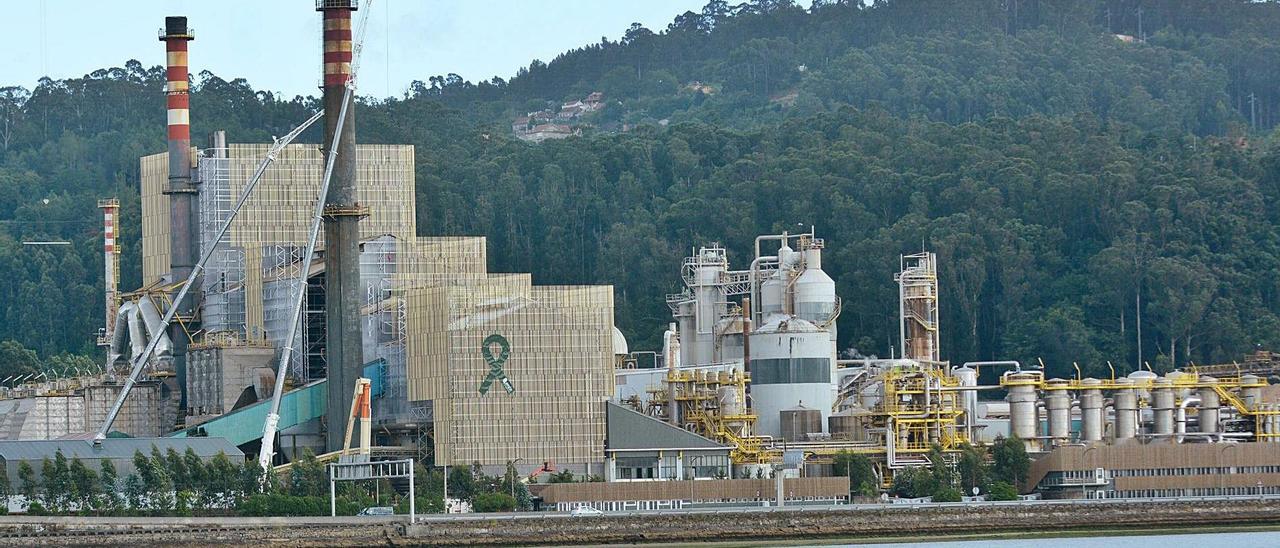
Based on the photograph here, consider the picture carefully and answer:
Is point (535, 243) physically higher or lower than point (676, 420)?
higher

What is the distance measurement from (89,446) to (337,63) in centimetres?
2006

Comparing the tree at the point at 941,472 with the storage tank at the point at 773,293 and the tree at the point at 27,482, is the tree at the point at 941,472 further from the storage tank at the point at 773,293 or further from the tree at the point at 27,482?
the tree at the point at 27,482

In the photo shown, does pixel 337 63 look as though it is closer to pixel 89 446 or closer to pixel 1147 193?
pixel 89 446

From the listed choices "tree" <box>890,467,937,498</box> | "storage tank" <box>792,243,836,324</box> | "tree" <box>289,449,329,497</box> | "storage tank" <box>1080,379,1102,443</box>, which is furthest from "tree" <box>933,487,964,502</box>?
"tree" <box>289,449,329,497</box>

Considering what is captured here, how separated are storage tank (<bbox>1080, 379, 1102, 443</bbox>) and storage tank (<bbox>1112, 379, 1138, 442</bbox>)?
0.78m

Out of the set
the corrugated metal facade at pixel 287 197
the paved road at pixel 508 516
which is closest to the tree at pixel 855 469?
the paved road at pixel 508 516

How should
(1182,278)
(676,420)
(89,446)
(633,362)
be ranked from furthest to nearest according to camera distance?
1. (1182,278)
2. (633,362)
3. (676,420)
4. (89,446)

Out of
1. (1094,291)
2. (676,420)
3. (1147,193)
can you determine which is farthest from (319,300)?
(1147,193)

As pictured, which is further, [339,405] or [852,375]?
[852,375]

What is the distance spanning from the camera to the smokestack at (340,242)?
375ft

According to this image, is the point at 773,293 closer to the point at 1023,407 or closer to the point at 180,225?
the point at 1023,407

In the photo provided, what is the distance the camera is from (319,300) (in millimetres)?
125062

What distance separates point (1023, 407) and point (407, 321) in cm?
2772

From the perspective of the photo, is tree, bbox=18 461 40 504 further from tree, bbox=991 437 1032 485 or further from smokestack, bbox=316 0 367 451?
tree, bbox=991 437 1032 485
